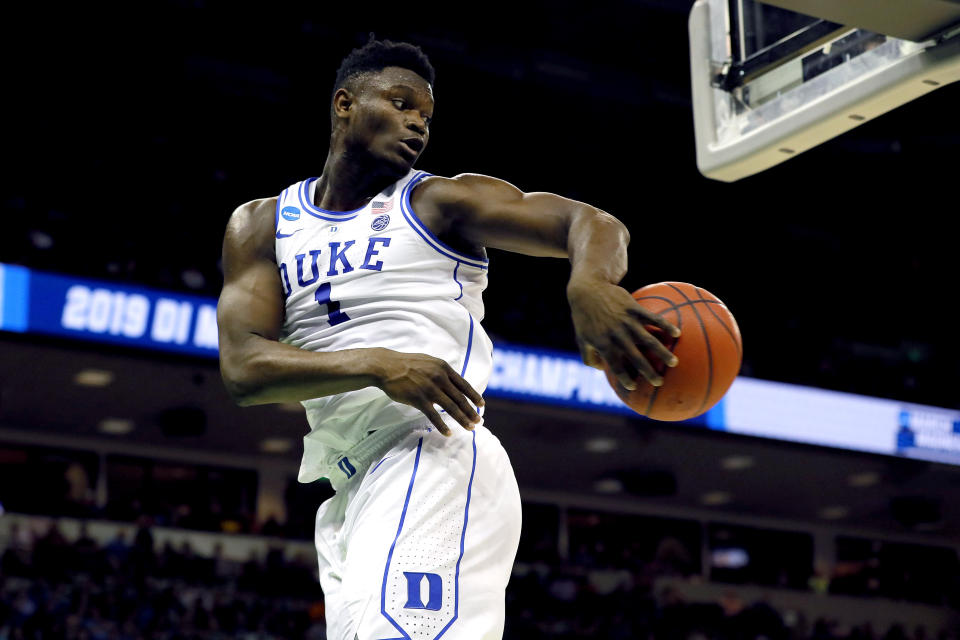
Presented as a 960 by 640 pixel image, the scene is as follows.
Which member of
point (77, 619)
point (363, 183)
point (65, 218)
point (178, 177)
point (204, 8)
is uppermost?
point (204, 8)

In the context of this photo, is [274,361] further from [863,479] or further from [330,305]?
[863,479]

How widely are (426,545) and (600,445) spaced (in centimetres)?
1367

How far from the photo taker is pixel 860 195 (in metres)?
17.5

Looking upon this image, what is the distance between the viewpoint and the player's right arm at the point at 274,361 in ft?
8.38

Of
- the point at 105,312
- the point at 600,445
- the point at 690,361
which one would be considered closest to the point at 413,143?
the point at 690,361

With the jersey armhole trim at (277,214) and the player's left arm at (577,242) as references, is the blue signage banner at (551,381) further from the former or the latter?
the player's left arm at (577,242)

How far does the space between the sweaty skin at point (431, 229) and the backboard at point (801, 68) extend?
101cm

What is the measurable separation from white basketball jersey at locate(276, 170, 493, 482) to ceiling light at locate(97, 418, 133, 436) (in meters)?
13.2

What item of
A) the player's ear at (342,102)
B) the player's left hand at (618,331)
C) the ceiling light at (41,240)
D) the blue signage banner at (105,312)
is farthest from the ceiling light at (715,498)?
the player's left hand at (618,331)

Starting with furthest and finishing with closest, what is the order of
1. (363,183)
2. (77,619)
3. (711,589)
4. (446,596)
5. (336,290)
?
(711,589), (77,619), (363,183), (336,290), (446,596)

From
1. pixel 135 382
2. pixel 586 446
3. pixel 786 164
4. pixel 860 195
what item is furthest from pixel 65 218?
pixel 860 195

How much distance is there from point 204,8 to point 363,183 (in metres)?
12.2

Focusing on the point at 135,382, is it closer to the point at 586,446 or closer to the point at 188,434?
the point at 188,434

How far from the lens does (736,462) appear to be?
16.6 meters
